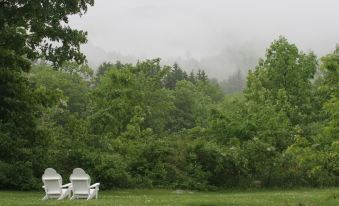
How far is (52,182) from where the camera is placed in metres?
19.8

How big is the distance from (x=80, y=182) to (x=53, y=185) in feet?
4.09

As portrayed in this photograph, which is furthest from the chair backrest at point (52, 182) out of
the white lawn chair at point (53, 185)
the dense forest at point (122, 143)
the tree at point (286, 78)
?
the tree at point (286, 78)

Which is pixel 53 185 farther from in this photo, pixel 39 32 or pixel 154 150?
pixel 154 150

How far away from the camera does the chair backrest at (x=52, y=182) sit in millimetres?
19750

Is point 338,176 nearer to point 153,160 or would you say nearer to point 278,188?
point 278,188

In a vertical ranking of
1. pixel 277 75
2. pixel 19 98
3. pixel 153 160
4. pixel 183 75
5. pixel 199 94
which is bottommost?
pixel 153 160

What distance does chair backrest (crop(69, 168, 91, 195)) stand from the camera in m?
19.3

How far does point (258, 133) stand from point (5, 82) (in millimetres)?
17754

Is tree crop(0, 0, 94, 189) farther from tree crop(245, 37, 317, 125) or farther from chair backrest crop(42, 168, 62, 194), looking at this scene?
tree crop(245, 37, 317, 125)

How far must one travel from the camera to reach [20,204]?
52.2 ft

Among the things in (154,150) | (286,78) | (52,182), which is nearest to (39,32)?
(52,182)

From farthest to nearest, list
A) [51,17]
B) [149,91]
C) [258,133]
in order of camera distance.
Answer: [149,91]
[258,133]
[51,17]

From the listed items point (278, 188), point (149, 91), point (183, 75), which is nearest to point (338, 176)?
point (278, 188)

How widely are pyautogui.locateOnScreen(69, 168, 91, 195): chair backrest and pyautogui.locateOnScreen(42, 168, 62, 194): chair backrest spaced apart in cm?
75
